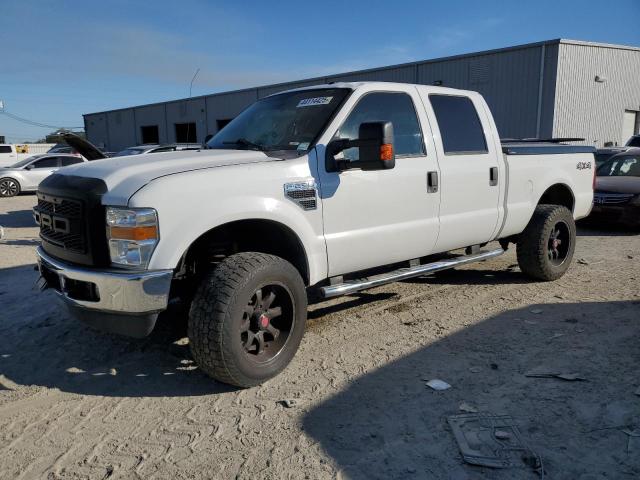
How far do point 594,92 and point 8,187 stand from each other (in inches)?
861

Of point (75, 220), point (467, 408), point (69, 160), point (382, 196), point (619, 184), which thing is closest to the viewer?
point (467, 408)

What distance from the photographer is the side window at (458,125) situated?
4.72 metres

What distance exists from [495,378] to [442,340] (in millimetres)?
744

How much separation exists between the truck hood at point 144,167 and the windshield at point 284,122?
0.30m

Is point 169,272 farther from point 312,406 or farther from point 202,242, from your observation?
point 312,406

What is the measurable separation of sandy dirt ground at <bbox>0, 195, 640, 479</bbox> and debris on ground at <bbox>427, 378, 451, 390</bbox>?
0.06 metres

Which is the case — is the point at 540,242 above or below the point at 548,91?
below

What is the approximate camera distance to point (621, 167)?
10.8 metres

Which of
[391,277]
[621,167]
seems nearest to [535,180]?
[391,277]

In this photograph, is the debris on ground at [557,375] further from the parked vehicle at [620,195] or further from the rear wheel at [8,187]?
the rear wheel at [8,187]

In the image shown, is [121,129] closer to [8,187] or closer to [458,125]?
[8,187]

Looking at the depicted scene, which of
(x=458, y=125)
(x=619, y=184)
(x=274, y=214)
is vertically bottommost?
(x=619, y=184)

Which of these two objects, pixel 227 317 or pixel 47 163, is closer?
pixel 227 317

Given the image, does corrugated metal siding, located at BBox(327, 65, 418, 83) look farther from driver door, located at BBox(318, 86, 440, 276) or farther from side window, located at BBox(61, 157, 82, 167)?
driver door, located at BBox(318, 86, 440, 276)
